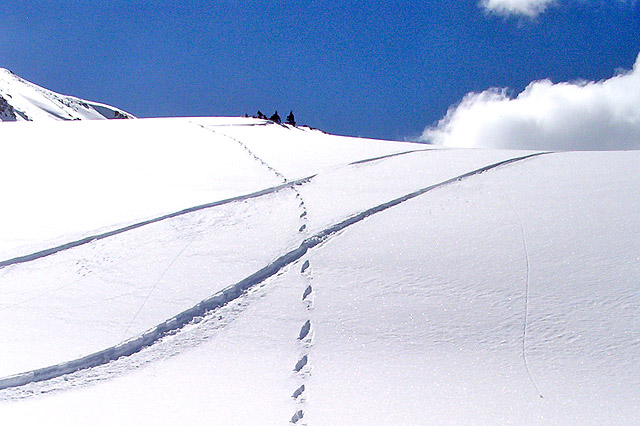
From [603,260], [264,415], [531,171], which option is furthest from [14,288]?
[531,171]

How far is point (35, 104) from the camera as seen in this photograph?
281 feet

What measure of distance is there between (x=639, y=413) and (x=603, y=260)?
2084 mm

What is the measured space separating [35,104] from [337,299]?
9594cm

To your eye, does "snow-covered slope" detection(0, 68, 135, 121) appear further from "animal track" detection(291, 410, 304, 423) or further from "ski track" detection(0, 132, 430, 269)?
"animal track" detection(291, 410, 304, 423)

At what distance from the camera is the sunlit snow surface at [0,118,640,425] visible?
3.30 meters

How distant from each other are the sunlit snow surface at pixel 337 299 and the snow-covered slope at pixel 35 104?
75538mm

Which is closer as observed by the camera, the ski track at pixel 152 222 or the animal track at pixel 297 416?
the animal track at pixel 297 416

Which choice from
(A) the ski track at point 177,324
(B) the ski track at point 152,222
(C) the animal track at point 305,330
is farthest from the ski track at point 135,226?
(C) the animal track at point 305,330

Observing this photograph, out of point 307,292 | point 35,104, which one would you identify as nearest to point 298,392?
point 307,292

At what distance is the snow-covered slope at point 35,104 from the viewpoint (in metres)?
75.9

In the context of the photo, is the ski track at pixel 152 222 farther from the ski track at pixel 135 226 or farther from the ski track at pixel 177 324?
the ski track at pixel 177 324

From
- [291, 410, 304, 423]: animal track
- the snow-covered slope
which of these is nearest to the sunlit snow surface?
[291, 410, 304, 423]: animal track

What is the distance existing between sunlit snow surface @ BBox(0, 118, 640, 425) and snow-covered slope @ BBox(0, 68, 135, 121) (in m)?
75.5

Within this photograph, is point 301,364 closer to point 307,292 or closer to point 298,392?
Answer: point 298,392
